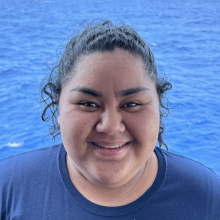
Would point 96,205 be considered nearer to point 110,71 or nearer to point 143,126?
point 143,126

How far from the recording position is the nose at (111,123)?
1.25 m

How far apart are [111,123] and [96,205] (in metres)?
0.41

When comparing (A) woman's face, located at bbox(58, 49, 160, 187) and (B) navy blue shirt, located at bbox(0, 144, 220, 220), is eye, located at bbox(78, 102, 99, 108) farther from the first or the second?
(B) navy blue shirt, located at bbox(0, 144, 220, 220)

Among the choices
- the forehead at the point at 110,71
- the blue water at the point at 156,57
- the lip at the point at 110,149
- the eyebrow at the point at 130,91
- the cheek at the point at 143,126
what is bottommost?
the blue water at the point at 156,57

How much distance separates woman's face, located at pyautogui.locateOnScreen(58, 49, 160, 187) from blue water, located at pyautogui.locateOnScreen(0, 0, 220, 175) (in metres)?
0.68

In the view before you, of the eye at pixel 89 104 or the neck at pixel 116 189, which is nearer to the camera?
the eye at pixel 89 104

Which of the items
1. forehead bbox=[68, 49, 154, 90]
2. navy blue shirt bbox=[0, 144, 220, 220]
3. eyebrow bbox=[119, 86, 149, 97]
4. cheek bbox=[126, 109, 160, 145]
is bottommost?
navy blue shirt bbox=[0, 144, 220, 220]

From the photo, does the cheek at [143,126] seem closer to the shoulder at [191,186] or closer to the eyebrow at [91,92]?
the eyebrow at [91,92]

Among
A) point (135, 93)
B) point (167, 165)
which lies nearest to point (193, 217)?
point (167, 165)

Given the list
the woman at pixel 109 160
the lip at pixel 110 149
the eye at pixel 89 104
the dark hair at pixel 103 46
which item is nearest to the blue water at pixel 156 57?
the dark hair at pixel 103 46

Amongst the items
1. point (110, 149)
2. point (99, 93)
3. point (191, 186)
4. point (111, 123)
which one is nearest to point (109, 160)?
point (110, 149)

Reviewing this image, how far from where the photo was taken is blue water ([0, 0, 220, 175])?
16.3 ft

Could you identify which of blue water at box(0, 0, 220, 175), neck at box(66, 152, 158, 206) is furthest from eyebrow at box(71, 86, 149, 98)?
blue water at box(0, 0, 220, 175)

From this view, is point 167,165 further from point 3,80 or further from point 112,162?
point 3,80
